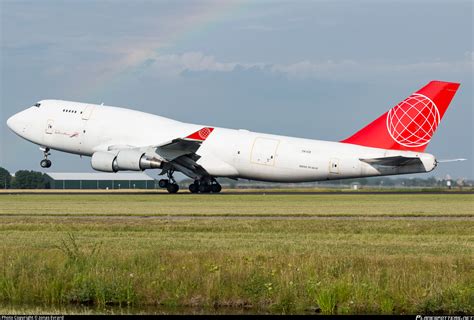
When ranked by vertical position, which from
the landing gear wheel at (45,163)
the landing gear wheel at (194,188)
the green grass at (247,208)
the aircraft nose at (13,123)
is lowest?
the green grass at (247,208)

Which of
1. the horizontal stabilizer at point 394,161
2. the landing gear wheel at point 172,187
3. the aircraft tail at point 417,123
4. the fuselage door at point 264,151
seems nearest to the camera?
the horizontal stabilizer at point 394,161

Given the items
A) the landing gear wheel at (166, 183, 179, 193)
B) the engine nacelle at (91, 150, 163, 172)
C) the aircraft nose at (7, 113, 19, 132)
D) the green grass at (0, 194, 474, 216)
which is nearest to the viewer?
the green grass at (0, 194, 474, 216)

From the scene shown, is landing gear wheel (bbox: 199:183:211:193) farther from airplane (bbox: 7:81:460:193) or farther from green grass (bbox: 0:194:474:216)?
green grass (bbox: 0:194:474:216)

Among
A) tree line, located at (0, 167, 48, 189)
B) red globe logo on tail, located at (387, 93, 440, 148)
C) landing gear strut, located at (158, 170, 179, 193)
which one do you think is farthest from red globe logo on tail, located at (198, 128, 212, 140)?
tree line, located at (0, 167, 48, 189)

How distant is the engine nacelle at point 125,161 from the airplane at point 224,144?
78 mm

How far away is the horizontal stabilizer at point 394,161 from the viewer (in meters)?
64.8

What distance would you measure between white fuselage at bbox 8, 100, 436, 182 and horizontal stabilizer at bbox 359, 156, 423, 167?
0.34 metres

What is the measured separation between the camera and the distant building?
139 metres

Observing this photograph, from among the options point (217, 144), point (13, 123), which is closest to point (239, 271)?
point (217, 144)

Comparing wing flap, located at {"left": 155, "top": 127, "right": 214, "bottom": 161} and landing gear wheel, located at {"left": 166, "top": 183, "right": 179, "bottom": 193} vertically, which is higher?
wing flap, located at {"left": 155, "top": 127, "right": 214, "bottom": 161}

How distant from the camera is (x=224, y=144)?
71062 millimetres

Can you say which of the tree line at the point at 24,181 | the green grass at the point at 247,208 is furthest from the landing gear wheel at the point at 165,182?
the tree line at the point at 24,181

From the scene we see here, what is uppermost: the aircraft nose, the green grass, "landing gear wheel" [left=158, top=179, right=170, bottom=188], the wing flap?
the aircraft nose

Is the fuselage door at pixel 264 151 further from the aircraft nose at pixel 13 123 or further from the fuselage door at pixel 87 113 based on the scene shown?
the aircraft nose at pixel 13 123
